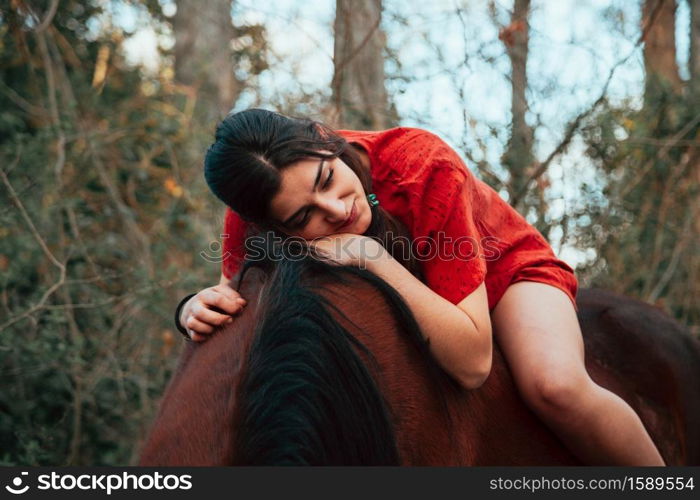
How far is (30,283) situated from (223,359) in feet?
11.5

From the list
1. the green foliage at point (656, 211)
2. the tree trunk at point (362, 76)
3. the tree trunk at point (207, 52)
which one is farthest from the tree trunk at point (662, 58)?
the tree trunk at point (207, 52)

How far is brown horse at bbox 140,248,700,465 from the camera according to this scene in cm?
142

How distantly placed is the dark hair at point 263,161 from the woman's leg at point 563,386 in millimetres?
385

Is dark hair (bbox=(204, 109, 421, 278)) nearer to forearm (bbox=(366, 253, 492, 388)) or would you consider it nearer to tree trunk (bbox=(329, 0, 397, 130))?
forearm (bbox=(366, 253, 492, 388))

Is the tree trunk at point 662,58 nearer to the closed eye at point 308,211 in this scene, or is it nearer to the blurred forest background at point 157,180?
the blurred forest background at point 157,180

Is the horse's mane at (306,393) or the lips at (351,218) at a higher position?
the lips at (351,218)

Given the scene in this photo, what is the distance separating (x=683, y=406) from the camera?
9.57 ft

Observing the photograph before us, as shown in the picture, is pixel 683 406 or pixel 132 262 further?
pixel 132 262

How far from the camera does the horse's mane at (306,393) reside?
1386 millimetres

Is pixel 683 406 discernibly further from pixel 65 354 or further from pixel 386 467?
pixel 65 354

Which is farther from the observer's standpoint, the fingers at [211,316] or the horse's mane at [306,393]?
the fingers at [211,316]

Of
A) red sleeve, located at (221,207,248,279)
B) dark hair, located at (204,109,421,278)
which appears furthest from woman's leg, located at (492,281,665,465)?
red sleeve, located at (221,207,248,279)

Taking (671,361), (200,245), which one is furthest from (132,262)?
(671,361)

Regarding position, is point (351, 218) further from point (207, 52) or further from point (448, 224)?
point (207, 52)
